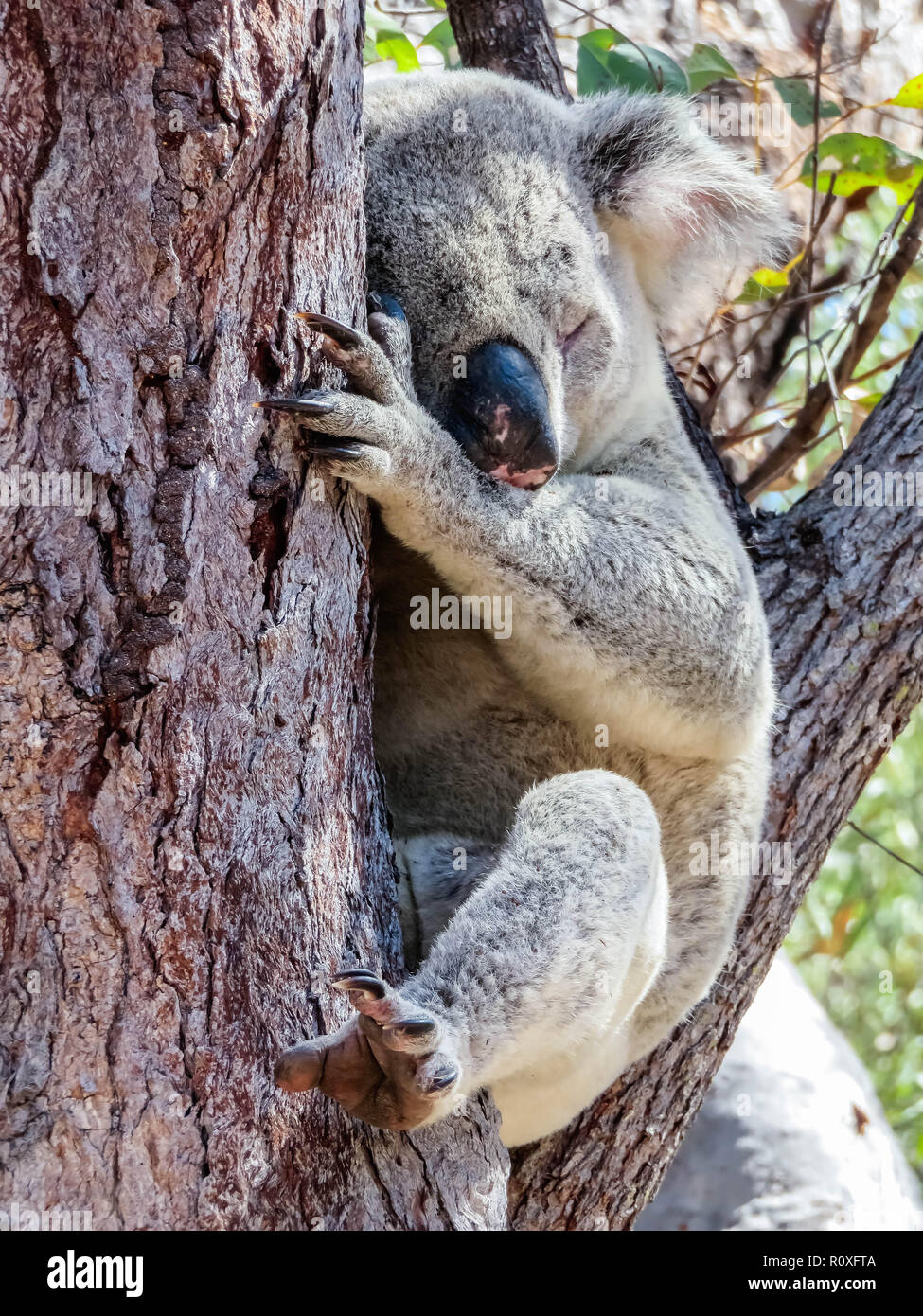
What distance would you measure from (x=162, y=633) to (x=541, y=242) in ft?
4.66

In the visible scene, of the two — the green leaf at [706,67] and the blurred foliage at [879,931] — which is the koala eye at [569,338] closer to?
the green leaf at [706,67]

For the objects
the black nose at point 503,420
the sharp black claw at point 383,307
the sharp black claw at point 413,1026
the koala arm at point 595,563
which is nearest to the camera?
the sharp black claw at point 413,1026

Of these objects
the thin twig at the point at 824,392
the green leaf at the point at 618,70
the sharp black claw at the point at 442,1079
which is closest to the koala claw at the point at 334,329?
the sharp black claw at the point at 442,1079

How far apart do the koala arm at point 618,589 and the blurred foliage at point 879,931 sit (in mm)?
7326

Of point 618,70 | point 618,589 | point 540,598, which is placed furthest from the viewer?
point 618,70

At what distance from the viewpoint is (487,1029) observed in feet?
7.47

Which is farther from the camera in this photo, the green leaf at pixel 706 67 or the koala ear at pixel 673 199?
the green leaf at pixel 706 67

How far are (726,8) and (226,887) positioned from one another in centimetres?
679

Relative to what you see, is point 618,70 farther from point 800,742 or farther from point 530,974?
point 530,974

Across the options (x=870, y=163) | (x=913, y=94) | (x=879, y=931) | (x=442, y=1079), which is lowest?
(x=879, y=931)

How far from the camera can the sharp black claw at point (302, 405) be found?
6.57ft

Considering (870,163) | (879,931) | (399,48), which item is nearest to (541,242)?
(399,48)

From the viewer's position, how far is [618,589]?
8.94 ft

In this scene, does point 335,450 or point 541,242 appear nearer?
point 335,450
